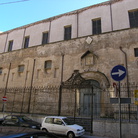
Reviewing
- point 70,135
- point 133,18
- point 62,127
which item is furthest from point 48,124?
point 133,18

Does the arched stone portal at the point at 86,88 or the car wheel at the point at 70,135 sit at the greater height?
the arched stone portal at the point at 86,88

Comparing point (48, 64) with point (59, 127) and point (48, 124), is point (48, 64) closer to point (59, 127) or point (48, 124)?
point (48, 124)

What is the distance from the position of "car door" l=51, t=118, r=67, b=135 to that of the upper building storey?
10.6 meters

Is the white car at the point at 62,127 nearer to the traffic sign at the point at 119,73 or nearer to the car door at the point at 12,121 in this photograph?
the car door at the point at 12,121

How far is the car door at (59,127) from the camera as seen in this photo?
8410 mm

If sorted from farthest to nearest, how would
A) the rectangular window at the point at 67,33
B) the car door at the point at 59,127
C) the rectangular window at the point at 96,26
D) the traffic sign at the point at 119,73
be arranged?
the rectangular window at the point at 67,33 < the rectangular window at the point at 96,26 < the car door at the point at 59,127 < the traffic sign at the point at 119,73

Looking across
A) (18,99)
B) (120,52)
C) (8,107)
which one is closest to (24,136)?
(120,52)

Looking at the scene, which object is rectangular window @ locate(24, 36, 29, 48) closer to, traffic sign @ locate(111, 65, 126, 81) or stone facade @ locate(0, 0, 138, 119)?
stone facade @ locate(0, 0, 138, 119)

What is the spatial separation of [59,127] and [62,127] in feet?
0.70

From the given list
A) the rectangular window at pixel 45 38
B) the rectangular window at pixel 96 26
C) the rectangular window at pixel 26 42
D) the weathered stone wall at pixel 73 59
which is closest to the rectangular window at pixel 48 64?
the weathered stone wall at pixel 73 59

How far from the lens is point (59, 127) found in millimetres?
8586

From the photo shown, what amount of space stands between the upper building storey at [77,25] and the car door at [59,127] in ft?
34.7

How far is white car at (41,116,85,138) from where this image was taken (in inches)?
319

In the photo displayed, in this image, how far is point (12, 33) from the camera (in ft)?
73.9
